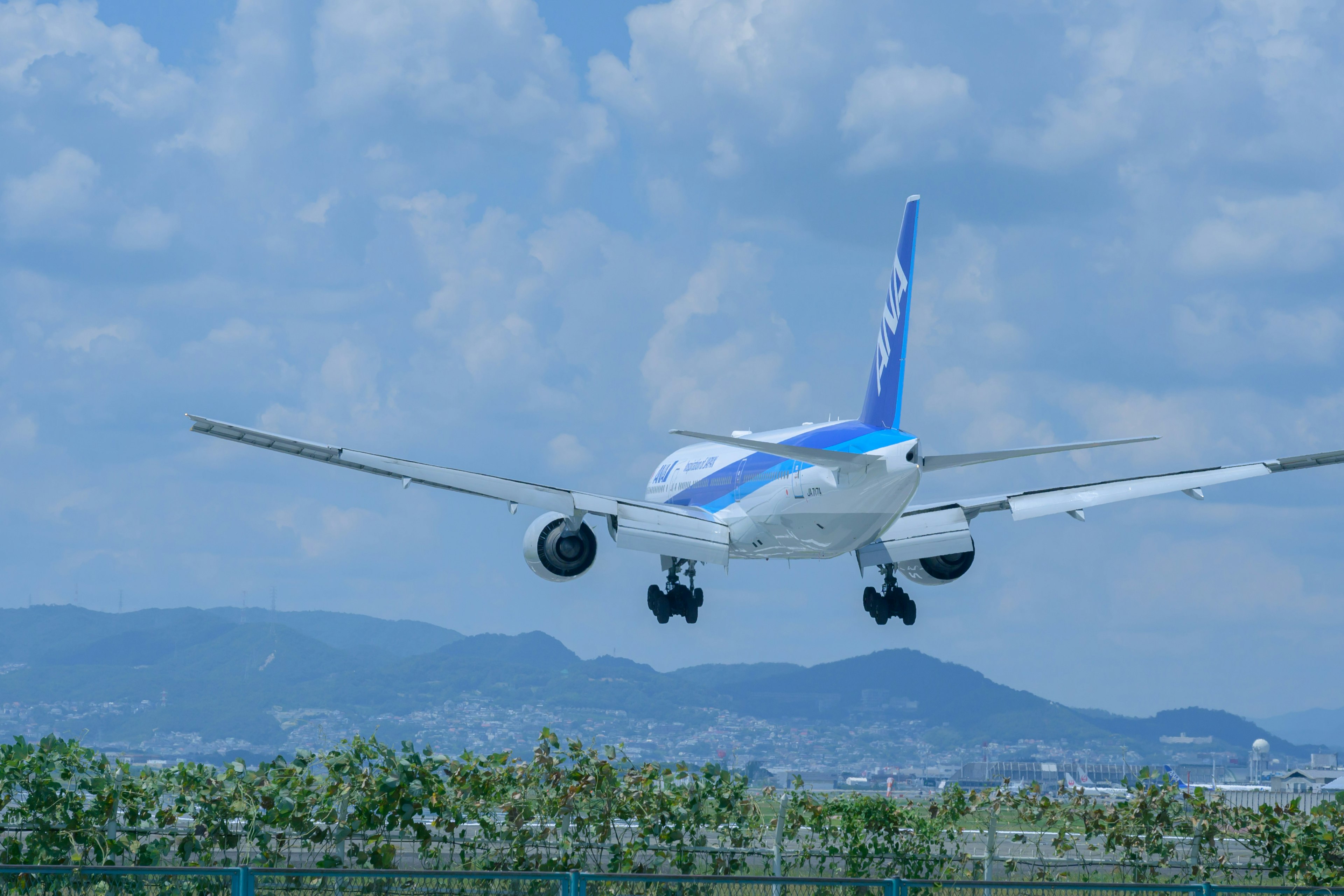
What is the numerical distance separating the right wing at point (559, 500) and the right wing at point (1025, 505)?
18.0 ft

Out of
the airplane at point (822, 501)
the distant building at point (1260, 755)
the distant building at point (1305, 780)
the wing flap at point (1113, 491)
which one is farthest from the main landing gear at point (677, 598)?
the distant building at point (1260, 755)

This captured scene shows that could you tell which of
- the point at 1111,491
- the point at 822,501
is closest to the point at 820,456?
the point at 822,501

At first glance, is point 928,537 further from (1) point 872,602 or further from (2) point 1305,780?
(2) point 1305,780

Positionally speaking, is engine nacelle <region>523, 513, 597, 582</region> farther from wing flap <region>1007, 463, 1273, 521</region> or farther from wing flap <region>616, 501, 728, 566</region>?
wing flap <region>1007, 463, 1273, 521</region>

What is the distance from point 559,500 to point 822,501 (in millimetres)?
8024

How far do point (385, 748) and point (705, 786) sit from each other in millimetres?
5998

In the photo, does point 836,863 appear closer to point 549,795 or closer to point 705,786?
point 705,786

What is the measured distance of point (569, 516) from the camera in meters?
46.5

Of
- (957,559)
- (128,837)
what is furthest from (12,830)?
(957,559)

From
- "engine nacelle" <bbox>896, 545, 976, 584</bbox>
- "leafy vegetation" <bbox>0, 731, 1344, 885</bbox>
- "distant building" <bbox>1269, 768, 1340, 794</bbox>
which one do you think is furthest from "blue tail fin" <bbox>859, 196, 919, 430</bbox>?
"distant building" <bbox>1269, 768, 1340, 794</bbox>

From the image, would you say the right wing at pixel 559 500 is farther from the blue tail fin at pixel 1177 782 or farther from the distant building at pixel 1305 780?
the distant building at pixel 1305 780

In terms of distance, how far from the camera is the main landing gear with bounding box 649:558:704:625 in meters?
51.2

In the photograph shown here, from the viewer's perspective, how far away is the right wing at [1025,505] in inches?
1708

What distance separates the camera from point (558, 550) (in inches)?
1868
